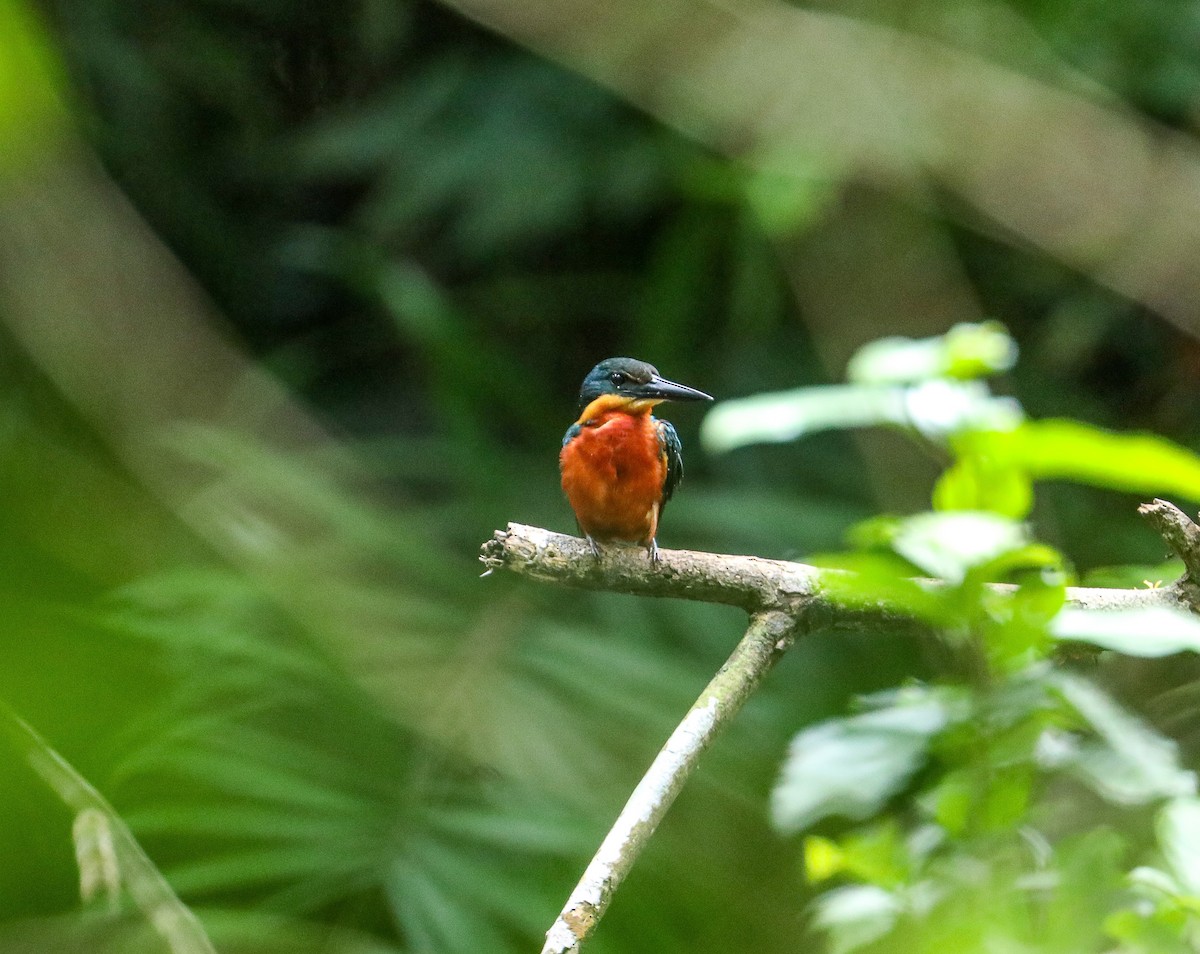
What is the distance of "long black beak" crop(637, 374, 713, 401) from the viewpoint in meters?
3.17

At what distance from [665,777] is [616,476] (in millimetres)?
1403

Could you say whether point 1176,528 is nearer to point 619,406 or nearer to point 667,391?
point 667,391

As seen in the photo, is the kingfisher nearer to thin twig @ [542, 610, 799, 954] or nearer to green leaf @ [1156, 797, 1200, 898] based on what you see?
thin twig @ [542, 610, 799, 954]

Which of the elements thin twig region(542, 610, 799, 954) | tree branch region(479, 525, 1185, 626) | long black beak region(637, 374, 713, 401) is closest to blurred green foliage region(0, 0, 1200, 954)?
tree branch region(479, 525, 1185, 626)

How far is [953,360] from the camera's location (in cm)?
98

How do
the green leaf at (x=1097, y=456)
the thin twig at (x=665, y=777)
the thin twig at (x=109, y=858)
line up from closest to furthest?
the green leaf at (x=1097, y=456), the thin twig at (x=109, y=858), the thin twig at (x=665, y=777)

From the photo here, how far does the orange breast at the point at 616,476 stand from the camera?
9.86ft

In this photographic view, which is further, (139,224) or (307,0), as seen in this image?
(307,0)

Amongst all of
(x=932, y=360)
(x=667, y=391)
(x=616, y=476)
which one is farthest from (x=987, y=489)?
(x=667, y=391)

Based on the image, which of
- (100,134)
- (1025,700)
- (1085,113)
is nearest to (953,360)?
(1025,700)

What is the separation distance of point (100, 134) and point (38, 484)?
4.54 meters

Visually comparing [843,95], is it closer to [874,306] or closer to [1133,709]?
[874,306]

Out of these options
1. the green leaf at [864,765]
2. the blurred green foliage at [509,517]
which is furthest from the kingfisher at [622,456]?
the green leaf at [864,765]

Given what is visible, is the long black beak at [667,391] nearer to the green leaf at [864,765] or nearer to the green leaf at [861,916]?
the green leaf at [861,916]
